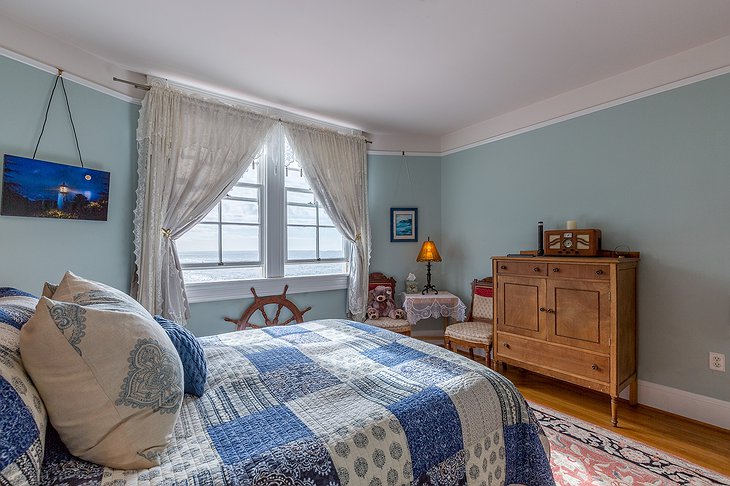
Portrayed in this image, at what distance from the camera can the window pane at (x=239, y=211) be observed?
10.2 feet

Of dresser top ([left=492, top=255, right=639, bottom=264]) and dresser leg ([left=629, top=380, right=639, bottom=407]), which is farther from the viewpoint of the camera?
dresser leg ([left=629, top=380, right=639, bottom=407])

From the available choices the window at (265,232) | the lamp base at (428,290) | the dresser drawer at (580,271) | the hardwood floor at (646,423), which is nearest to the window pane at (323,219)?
the window at (265,232)

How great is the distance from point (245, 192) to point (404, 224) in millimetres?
1842

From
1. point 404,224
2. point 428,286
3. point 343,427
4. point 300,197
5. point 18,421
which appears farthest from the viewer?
point 404,224

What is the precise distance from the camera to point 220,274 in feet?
10.1

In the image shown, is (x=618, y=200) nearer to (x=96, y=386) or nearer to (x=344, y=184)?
(x=344, y=184)

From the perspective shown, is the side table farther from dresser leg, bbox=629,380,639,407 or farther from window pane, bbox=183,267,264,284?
window pane, bbox=183,267,264,284

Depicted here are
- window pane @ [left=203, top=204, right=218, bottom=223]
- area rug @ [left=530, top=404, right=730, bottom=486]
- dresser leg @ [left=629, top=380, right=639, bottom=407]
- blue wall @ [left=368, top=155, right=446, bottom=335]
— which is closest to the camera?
area rug @ [left=530, top=404, right=730, bottom=486]

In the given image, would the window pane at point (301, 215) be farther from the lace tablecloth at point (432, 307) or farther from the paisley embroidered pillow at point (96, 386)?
the paisley embroidered pillow at point (96, 386)

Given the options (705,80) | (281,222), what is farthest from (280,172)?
(705,80)

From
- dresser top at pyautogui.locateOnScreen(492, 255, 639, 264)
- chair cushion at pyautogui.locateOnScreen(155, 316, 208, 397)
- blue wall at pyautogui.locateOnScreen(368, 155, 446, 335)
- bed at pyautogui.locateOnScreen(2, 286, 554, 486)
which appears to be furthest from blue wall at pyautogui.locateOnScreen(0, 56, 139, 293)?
dresser top at pyautogui.locateOnScreen(492, 255, 639, 264)

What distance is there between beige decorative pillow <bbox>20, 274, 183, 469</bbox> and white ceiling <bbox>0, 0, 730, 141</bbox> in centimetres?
185

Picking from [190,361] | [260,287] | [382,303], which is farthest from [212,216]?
[190,361]

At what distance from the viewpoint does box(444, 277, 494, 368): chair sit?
310 cm
